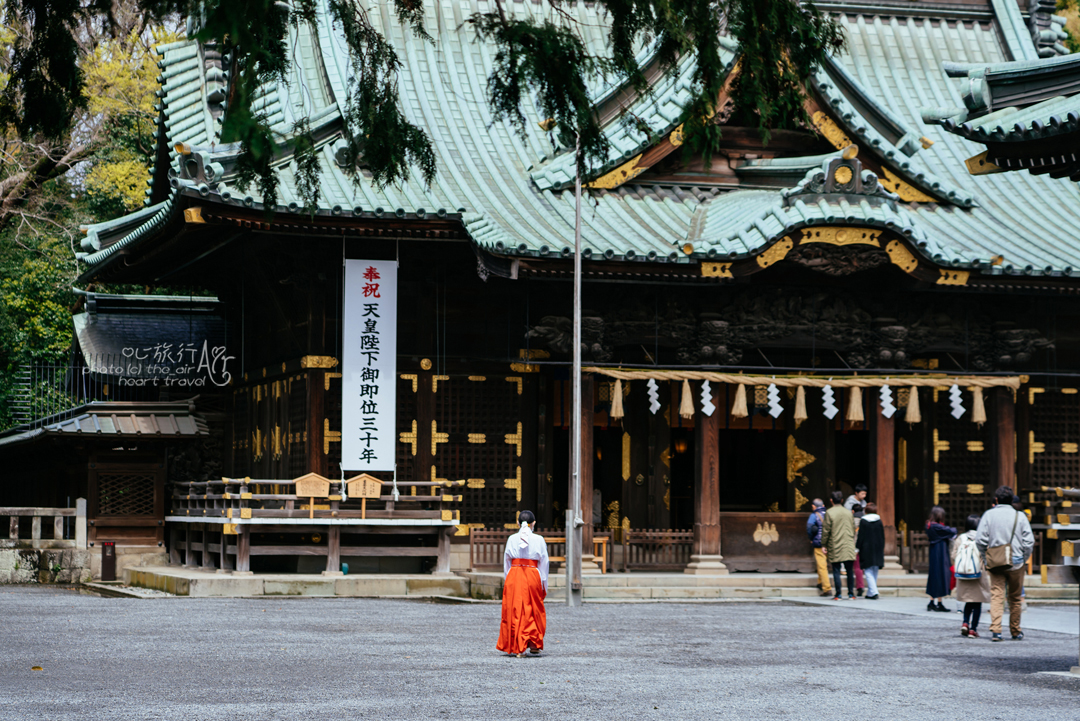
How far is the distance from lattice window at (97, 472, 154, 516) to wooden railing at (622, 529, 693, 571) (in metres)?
9.68

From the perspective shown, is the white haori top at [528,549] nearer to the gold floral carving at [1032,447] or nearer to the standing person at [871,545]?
the standing person at [871,545]

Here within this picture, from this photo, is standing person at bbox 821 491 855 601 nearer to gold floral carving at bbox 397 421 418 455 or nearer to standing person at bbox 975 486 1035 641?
standing person at bbox 975 486 1035 641

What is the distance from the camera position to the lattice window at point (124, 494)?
89.1 ft

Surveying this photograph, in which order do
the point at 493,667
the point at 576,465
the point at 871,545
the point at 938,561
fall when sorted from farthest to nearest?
the point at 871,545
the point at 576,465
the point at 938,561
the point at 493,667

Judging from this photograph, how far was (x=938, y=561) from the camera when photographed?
20.3 metres

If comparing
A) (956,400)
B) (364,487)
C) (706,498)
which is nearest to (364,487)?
(364,487)

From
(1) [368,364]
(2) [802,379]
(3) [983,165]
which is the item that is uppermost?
(3) [983,165]

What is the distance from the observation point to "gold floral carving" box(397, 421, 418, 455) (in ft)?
79.6

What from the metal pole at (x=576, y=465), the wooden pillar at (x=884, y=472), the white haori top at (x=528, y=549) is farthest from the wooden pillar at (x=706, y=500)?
the white haori top at (x=528, y=549)

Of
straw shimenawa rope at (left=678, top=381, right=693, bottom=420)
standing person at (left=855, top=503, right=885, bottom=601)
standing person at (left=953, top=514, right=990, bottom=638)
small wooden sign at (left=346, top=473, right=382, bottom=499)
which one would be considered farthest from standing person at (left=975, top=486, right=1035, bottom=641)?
small wooden sign at (left=346, top=473, right=382, bottom=499)

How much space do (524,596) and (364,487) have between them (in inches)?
376

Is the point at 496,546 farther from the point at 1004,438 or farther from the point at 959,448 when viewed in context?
Result: the point at 959,448

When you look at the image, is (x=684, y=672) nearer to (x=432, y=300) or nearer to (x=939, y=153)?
(x=432, y=300)

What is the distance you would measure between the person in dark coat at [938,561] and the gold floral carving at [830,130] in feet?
26.6
